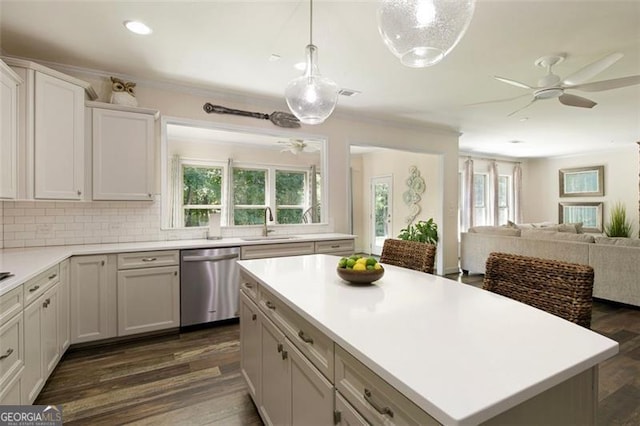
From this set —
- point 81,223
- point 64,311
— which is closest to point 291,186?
point 81,223

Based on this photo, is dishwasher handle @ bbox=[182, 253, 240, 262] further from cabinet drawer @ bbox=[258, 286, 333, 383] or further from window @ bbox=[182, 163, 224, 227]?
cabinet drawer @ bbox=[258, 286, 333, 383]

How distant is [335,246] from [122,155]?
2536mm

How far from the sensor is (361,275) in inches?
59.9

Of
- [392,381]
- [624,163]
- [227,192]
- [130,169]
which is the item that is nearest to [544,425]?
[392,381]

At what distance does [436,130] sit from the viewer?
17.9 feet

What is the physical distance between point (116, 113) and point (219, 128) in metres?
1.06

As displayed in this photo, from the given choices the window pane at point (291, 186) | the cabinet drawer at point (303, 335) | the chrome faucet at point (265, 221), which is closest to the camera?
the cabinet drawer at point (303, 335)

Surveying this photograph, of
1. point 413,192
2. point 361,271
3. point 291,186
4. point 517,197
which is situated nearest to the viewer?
point 361,271

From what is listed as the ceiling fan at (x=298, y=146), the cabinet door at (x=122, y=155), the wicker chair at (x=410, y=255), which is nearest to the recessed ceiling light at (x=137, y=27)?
the cabinet door at (x=122, y=155)

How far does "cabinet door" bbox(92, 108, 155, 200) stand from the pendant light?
1895 millimetres

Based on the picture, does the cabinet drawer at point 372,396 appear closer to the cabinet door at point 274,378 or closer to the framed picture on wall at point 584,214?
the cabinet door at point 274,378

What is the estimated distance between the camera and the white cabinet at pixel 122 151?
290 centimetres

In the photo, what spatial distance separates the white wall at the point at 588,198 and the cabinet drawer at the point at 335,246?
23.2 ft

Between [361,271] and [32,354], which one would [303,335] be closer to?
[361,271]
